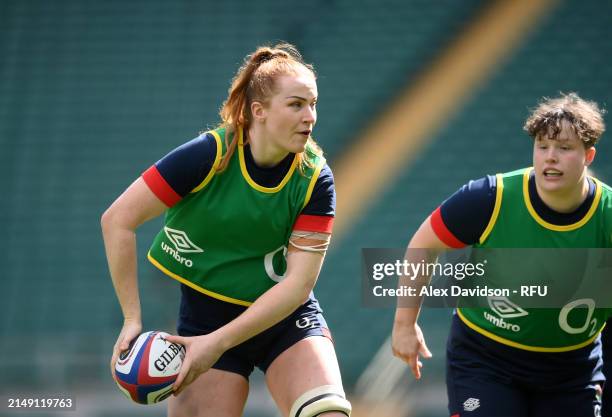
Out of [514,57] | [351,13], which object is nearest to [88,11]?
[351,13]

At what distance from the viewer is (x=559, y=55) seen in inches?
297

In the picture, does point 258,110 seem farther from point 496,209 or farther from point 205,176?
point 496,209

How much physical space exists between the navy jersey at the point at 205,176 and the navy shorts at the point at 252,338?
1.15 ft

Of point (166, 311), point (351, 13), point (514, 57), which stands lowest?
point (166, 311)

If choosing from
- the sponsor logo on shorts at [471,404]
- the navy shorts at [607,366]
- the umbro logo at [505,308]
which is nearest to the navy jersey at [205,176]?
the umbro logo at [505,308]

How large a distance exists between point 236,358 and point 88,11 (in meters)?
5.47

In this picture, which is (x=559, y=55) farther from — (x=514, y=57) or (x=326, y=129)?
(x=326, y=129)

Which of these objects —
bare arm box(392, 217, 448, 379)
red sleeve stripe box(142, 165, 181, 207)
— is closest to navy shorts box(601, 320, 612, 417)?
bare arm box(392, 217, 448, 379)

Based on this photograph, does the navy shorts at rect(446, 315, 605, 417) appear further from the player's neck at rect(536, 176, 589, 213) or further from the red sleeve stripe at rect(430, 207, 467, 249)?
the player's neck at rect(536, 176, 589, 213)

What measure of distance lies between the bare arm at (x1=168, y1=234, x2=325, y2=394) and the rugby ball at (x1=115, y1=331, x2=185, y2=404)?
35 millimetres

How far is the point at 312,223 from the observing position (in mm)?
3123

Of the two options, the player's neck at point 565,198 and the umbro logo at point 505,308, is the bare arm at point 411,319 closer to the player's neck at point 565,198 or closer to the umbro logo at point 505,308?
the umbro logo at point 505,308

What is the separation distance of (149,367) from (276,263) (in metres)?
0.60

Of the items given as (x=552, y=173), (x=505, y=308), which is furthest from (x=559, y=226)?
(x=505, y=308)
